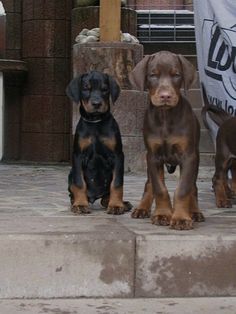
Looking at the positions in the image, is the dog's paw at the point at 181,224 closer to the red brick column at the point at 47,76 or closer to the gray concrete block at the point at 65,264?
the gray concrete block at the point at 65,264

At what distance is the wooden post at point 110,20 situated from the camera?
799 cm

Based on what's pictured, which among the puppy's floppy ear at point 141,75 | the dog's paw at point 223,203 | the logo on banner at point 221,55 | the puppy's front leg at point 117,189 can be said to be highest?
the logo on banner at point 221,55

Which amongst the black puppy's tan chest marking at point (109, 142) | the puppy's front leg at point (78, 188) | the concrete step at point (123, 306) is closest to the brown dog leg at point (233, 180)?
the black puppy's tan chest marking at point (109, 142)

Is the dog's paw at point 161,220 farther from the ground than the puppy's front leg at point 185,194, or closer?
closer

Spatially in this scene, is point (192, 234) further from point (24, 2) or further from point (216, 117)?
point (24, 2)

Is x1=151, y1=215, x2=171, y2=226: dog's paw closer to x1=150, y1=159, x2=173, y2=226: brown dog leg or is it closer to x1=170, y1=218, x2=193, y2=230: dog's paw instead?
x1=150, y1=159, x2=173, y2=226: brown dog leg

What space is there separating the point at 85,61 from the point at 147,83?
3.72 meters

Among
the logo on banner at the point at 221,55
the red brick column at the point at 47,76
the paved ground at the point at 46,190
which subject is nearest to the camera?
the paved ground at the point at 46,190

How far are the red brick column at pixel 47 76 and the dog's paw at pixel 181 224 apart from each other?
5.83m

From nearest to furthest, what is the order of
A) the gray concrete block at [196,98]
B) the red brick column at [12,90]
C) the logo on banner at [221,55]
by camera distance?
1. the logo on banner at [221,55]
2. the gray concrete block at [196,98]
3. the red brick column at [12,90]

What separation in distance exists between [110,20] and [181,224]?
432 centimetres

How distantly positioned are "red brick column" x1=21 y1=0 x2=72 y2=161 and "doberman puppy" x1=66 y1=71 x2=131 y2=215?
16.5 feet

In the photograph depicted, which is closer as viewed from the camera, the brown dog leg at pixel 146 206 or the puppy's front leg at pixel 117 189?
the brown dog leg at pixel 146 206

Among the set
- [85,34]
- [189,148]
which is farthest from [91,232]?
[85,34]
